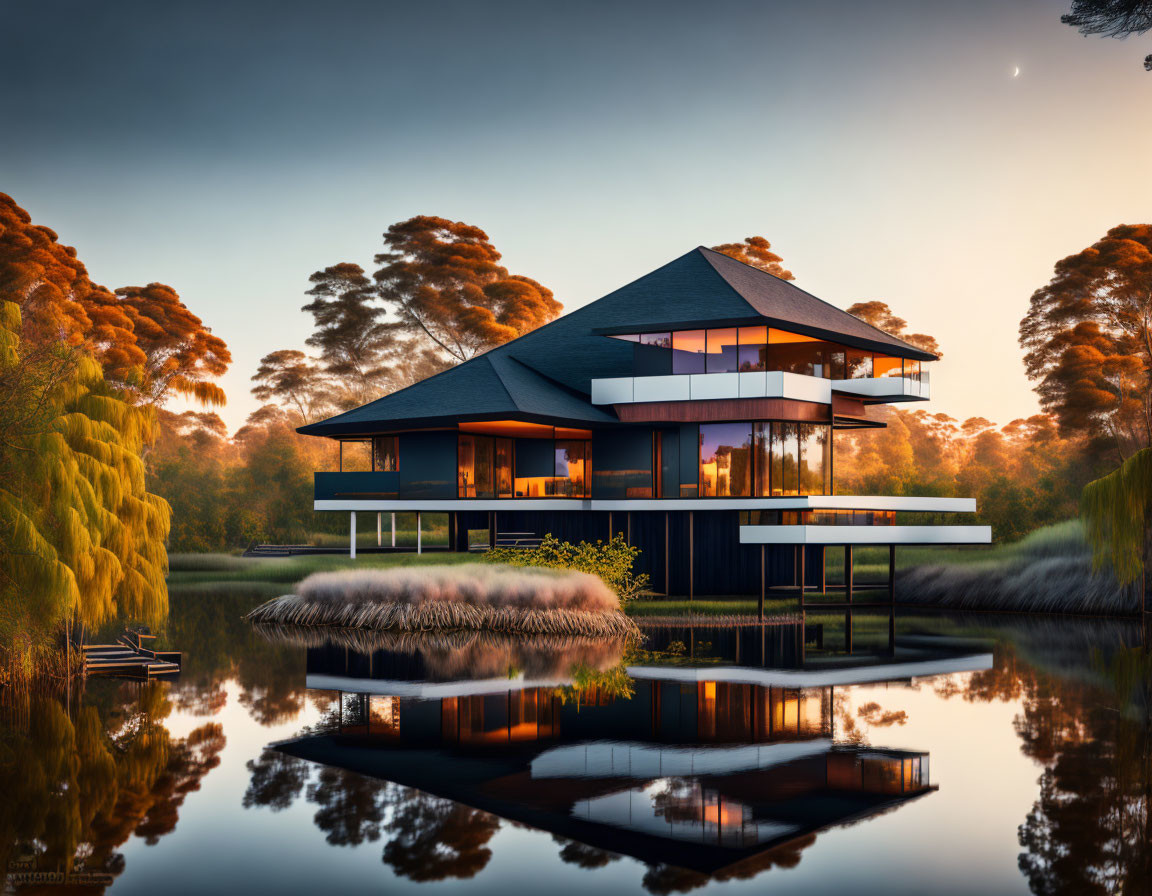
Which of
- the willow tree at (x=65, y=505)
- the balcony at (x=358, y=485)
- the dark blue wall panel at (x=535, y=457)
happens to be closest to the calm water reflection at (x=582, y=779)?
the willow tree at (x=65, y=505)

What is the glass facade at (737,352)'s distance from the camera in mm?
30406

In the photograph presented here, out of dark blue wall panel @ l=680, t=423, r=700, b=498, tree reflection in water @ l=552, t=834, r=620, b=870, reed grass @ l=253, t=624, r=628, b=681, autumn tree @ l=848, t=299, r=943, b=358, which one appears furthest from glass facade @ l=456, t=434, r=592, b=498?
autumn tree @ l=848, t=299, r=943, b=358

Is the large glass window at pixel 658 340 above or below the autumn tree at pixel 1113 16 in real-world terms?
below

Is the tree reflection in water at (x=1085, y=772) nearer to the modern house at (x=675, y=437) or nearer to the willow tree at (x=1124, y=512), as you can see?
the willow tree at (x=1124, y=512)

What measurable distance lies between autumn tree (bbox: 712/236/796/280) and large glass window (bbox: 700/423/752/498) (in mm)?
24909

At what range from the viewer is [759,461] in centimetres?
2984

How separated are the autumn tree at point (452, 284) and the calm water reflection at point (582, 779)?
35892mm

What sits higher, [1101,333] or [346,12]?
[346,12]

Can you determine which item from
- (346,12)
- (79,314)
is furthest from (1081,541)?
(79,314)

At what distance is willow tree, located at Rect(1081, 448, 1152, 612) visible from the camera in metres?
18.8

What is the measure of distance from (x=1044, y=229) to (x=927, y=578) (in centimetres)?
2272

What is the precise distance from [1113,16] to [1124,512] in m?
7.97

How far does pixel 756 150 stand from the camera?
44500 millimetres

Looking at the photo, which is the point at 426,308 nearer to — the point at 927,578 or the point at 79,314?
the point at 79,314
